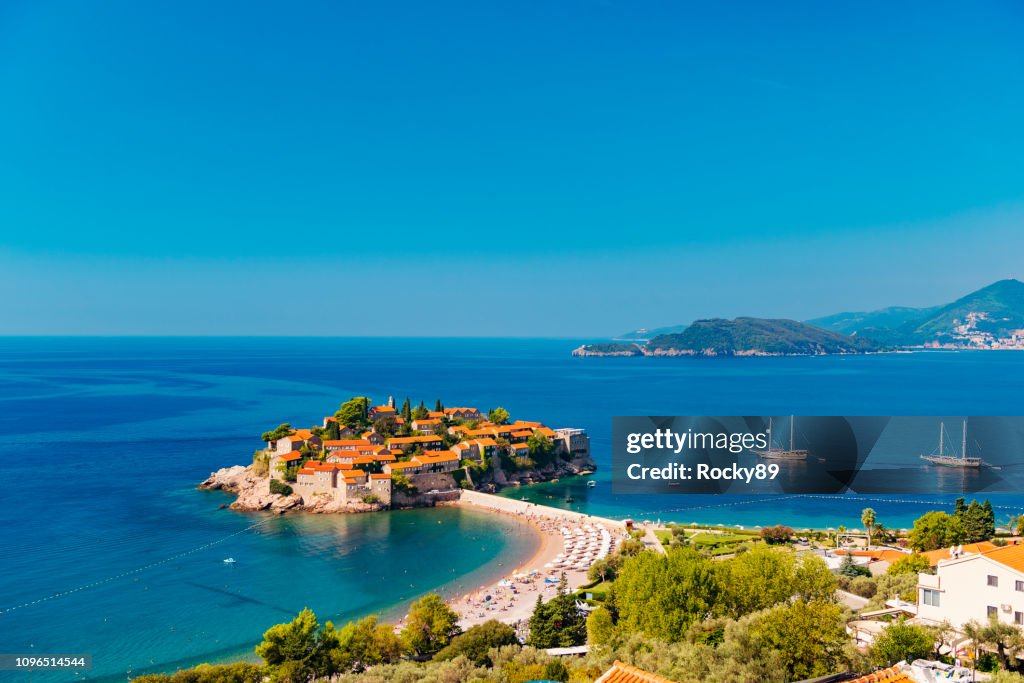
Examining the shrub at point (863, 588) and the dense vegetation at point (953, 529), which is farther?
the dense vegetation at point (953, 529)

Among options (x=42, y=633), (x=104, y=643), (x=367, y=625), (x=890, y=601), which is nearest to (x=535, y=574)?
(x=367, y=625)

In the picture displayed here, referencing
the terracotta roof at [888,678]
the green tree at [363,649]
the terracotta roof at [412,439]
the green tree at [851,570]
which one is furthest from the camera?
the terracotta roof at [412,439]

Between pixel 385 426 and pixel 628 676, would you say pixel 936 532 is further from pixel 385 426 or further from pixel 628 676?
pixel 385 426

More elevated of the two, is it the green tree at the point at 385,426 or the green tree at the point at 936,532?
the green tree at the point at 385,426

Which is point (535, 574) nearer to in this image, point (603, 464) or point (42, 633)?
point (42, 633)

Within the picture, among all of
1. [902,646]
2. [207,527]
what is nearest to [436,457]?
[207,527]

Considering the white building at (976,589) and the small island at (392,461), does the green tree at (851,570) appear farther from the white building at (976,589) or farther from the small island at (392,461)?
the small island at (392,461)

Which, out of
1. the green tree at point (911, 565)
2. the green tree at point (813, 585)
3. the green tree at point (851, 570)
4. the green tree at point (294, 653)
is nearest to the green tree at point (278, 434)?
the green tree at point (294, 653)

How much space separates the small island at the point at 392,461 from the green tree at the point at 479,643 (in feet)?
80.0

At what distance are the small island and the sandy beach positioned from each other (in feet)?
10.6

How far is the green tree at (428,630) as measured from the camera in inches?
891

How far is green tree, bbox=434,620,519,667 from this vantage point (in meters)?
20.4

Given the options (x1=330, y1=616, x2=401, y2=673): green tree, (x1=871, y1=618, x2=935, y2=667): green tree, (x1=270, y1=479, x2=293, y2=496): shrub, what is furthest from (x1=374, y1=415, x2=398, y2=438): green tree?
(x1=871, y1=618, x2=935, y2=667): green tree

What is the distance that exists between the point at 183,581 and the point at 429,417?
27.7m
